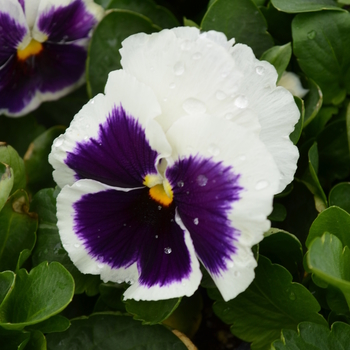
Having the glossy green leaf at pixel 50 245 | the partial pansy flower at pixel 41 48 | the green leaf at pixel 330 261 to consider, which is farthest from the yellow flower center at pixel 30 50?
the green leaf at pixel 330 261

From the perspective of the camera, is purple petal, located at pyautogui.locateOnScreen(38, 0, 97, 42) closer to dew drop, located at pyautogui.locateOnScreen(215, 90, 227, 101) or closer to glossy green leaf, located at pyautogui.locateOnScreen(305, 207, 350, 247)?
dew drop, located at pyautogui.locateOnScreen(215, 90, 227, 101)

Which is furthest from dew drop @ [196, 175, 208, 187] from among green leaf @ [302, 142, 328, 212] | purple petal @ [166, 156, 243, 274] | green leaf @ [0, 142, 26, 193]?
green leaf @ [0, 142, 26, 193]

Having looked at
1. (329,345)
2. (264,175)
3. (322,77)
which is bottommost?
(329,345)

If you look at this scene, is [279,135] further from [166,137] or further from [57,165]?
[57,165]

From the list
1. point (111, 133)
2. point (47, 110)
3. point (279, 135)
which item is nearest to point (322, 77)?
point (279, 135)

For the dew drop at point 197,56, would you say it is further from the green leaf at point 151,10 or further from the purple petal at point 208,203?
the green leaf at point 151,10
